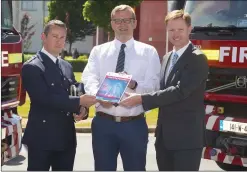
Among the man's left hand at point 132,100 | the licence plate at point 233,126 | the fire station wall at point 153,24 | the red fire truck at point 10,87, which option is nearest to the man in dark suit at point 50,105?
the man's left hand at point 132,100

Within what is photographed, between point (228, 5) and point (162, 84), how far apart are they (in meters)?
2.51

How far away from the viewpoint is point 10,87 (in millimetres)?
5266

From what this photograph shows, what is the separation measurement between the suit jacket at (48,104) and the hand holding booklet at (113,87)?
27cm

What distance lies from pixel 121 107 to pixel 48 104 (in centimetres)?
57

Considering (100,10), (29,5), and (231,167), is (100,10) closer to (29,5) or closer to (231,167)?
(231,167)

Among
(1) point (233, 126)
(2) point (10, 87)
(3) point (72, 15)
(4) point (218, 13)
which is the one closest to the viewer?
(2) point (10, 87)

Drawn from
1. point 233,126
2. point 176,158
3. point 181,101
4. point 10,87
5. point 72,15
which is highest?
point 72,15

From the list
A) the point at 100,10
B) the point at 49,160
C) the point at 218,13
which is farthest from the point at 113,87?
the point at 100,10

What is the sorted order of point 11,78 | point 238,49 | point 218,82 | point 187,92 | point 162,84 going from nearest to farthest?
point 187,92 → point 162,84 → point 11,78 → point 238,49 → point 218,82

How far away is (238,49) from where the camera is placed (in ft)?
18.4

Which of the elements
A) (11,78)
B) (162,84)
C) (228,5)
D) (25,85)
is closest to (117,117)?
(162,84)

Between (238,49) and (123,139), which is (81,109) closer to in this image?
(123,139)

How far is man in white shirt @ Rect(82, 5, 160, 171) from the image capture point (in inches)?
159

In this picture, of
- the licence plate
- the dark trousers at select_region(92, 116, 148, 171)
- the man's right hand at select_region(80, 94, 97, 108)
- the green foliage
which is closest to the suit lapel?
the dark trousers at select_region(92, 116, 148, 171)
